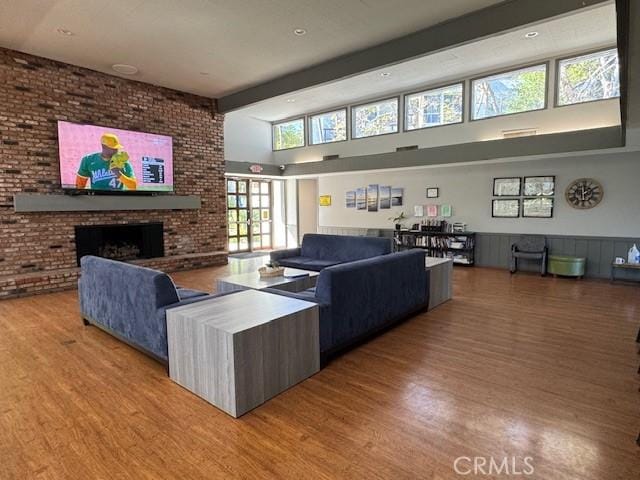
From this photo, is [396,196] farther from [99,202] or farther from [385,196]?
[99,202]

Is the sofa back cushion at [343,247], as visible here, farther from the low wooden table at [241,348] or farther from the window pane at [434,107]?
the window pane at [434,107]

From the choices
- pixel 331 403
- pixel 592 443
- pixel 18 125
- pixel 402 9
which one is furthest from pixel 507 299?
pixel 18 125

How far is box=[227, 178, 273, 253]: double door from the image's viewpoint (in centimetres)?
1008

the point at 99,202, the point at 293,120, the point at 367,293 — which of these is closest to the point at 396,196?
the point at 293,120

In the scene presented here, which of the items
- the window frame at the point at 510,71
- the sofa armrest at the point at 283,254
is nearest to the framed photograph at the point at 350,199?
the window frame at the point at 510,71

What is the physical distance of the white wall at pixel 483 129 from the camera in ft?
20.0

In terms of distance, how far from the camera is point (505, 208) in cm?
735

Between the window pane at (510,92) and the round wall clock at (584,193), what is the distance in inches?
60.8

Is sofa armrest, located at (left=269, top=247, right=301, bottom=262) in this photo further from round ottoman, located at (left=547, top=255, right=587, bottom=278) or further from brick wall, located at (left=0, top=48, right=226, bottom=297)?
round ottoman, located at (left=547, top=255, right=587, bottom=278)

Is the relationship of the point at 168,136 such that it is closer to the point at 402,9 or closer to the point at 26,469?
the point at 402,9

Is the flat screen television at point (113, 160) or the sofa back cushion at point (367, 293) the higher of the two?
the flat screen television at point (113, 160)

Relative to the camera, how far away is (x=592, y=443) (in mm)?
2035

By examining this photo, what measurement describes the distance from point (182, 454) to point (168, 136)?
21.2ft

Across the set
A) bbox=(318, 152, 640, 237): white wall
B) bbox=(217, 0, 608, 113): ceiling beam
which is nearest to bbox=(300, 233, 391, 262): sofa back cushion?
bbox=(217, 0, 608, 113): ceiling beam
